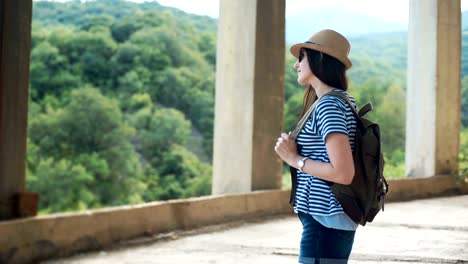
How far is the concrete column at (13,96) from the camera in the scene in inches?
190

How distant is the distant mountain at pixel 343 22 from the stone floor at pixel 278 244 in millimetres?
55081

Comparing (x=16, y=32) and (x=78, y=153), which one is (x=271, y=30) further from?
(x=78, y=153)

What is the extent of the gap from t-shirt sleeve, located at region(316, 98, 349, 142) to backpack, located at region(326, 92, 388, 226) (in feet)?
0.16

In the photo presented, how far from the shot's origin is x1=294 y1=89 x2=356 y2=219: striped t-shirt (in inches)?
96.3

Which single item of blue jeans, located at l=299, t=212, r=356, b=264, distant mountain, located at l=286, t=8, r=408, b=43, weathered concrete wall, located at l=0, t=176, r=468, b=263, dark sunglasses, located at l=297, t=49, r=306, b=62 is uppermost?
distant mountain, located at l=286, t=8, r=408, b=43

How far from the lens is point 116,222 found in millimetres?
5672

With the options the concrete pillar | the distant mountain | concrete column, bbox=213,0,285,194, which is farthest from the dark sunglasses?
the distant mountain

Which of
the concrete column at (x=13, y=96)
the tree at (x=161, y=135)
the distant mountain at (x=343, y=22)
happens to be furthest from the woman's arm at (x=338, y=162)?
the distant mountain at (x=343, y=22)

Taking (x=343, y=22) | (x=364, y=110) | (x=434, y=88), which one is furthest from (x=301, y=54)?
(x=343, y=22)

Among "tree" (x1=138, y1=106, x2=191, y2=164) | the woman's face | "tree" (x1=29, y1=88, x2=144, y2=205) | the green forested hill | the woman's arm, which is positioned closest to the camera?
the woman's arm

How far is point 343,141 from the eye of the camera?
242 centimetres

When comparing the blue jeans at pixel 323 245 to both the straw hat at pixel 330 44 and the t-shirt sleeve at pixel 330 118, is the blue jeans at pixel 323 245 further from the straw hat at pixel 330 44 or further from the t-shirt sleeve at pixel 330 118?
the straw hat at pixel 330 44

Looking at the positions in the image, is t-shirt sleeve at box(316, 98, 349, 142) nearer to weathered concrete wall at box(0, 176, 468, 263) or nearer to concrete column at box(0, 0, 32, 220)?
weathered concrete wall at box(0, 176, 468, 263)

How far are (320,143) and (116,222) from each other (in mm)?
3412
